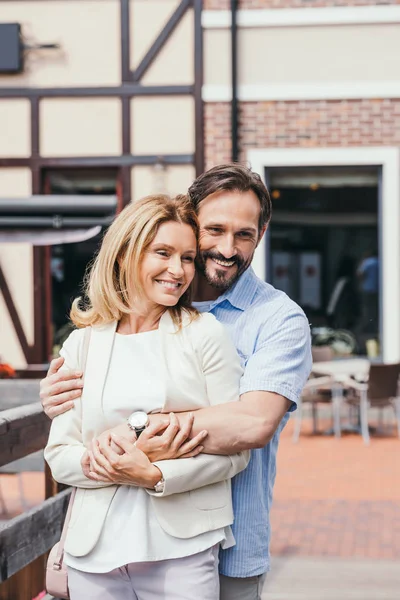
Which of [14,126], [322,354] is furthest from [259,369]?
[14,126]

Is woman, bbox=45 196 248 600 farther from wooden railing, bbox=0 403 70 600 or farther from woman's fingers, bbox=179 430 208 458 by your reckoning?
wooden railing, bbox=0 403 70 600

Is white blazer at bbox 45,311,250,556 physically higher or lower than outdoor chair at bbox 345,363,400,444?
higher

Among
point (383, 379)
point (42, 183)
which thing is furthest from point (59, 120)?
point (383, 379)

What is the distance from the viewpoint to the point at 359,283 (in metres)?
11.5

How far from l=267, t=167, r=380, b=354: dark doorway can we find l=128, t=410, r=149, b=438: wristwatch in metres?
9.38

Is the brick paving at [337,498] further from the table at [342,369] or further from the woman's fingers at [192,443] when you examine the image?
the woman's fingers at [192,443]

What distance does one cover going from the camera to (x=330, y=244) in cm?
1165

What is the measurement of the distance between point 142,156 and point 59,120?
112 centimetres

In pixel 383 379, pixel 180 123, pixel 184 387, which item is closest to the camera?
pixel 184 387

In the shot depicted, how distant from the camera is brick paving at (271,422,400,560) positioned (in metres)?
5.65

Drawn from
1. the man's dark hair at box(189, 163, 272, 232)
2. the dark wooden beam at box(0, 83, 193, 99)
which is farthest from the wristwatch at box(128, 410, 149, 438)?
the dark wooden beam at box(0, 83, 193, 99)

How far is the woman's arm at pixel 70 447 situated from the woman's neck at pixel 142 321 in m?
0.11

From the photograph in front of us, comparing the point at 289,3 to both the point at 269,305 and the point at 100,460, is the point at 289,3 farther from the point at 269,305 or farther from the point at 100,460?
the point at 100,460

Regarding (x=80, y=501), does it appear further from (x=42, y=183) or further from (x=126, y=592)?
(x=42, y=183)
